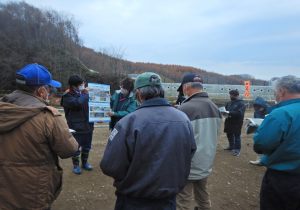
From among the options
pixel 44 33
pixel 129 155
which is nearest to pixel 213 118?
pixel 129 155

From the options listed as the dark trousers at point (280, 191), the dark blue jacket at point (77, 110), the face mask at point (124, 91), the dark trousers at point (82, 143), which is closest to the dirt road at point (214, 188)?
the dark trousers at point (82, 143)

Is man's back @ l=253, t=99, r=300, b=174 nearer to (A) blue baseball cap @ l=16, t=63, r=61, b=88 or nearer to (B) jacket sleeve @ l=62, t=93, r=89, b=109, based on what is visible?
(A) blue baseball cap @ l=16, t=63, r=61, b=88

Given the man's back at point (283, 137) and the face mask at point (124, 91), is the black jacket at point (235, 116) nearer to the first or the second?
the face mask at point (124, 91)

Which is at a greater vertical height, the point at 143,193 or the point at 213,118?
the point at 213,118

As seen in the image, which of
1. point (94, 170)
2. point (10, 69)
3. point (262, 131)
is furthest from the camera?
point (10, 69)

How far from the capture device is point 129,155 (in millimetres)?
2500

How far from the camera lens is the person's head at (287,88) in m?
3.29

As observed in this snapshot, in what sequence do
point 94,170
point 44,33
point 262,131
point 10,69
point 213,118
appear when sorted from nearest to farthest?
1. point 262,131
2. point 213,118
3. point 94,170
4. point 10,69
5. point 44,33

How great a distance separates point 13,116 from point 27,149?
29cm

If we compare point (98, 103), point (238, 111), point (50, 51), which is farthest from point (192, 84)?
point (50, 51)

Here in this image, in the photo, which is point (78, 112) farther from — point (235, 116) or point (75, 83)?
point (235, 116)

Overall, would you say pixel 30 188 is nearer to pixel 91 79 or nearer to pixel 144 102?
pixel 144 102

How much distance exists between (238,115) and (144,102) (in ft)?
22.0

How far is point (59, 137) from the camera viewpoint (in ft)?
8.79
